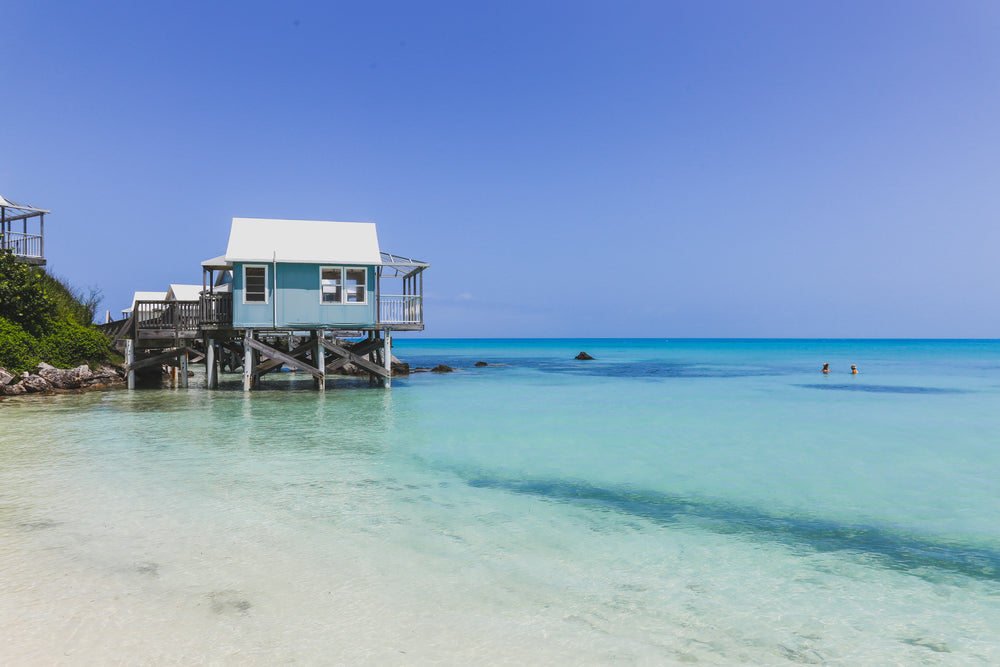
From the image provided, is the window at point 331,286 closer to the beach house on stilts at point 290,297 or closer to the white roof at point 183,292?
the beach house on stilts at point 290,297

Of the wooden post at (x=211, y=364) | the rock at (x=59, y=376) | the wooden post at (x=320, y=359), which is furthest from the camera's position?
the wooden post at (x=211, y=364)

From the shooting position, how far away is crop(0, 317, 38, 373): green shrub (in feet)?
82.3

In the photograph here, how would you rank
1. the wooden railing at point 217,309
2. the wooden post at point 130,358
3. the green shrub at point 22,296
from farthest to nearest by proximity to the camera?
the wooden post at point 130,358, the green shrub at point 22,296, the wooden railing at point 217,309

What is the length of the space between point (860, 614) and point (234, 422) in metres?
15.9

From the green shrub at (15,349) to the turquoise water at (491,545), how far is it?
1016cm

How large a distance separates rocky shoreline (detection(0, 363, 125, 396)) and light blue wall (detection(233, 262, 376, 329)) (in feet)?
25.1

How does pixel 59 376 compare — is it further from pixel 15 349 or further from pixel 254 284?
pixel 254 284

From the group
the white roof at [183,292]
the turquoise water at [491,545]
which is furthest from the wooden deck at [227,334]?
the white roof at [183,292]

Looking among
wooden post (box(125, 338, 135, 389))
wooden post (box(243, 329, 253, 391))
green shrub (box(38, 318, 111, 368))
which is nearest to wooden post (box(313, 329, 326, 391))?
wooden post (box(243, 329, 253, 391))

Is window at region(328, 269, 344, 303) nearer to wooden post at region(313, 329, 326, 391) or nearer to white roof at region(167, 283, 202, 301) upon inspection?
wooden post at region(313, 329, 326, 391)

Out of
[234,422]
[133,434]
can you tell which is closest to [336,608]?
[133,434]

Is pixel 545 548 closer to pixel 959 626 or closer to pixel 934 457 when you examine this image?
pixel 959 626

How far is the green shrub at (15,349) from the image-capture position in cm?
2509

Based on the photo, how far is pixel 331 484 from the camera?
35.2ft
